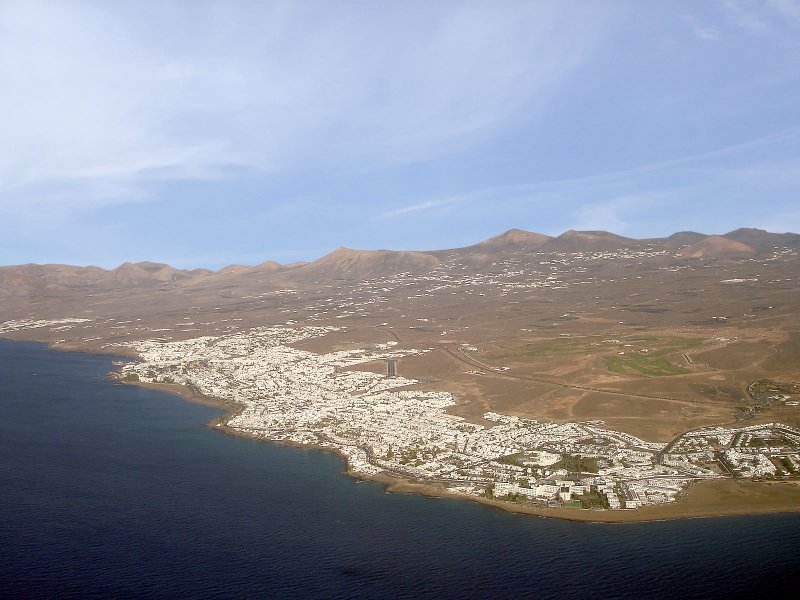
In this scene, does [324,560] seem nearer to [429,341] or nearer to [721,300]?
[429,341]

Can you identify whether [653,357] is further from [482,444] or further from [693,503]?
[693,503]

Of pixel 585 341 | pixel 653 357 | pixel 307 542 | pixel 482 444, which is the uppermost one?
pixel 585 341

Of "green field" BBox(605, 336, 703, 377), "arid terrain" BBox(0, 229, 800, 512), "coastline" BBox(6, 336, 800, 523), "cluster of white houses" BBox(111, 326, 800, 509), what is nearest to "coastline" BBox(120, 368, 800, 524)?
"coastline" BBox(6, 336, 800, 523)

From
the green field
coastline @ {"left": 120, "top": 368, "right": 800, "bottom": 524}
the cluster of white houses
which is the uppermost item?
the green field

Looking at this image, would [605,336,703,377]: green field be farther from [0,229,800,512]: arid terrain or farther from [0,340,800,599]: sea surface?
[0,340,800,599]: sea surface

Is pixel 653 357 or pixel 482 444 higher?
pixel 653 357

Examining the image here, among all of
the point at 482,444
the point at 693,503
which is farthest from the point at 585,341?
the point at 693,503
